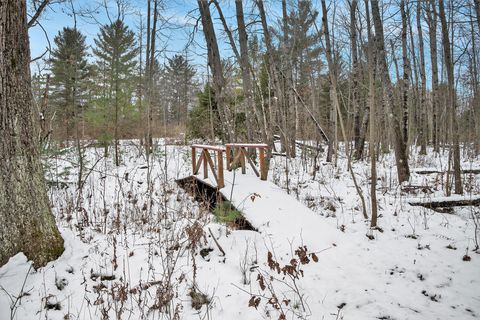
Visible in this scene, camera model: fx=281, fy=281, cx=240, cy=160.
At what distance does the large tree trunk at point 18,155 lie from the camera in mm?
2586

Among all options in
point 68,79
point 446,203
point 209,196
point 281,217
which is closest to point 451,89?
point 446,203

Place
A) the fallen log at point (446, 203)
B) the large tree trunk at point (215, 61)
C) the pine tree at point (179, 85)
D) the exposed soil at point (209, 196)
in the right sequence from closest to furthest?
the exposed soil at point (209, 196), the fallen log at point (446, 203), the large tree trunk at point (215, 61), the pine tree at point (179, 85)

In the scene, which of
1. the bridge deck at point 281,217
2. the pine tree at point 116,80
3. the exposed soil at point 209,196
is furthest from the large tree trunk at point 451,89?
the pine tree at point 116,80

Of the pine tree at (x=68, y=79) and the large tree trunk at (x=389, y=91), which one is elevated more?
the pine tree at (x=68, y=79)

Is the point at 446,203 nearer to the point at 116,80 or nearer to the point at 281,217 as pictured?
the point at 281,217

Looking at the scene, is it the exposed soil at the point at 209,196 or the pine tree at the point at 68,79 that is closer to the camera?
the exposed soil at the point at 209,196

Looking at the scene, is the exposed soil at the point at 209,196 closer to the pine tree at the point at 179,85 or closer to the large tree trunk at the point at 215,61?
the large tree trunk at the point at 215,61

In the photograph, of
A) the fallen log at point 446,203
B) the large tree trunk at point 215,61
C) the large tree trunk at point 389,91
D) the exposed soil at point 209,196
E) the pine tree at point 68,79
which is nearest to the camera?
the exposed soil at point 209,196

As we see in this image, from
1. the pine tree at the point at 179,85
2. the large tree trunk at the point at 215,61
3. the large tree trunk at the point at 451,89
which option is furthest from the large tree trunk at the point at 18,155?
the pine tree at the point at 179,85

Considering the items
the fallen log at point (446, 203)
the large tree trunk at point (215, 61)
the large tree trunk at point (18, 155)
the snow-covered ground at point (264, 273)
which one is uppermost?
the large tree trunk at point (215, 61)

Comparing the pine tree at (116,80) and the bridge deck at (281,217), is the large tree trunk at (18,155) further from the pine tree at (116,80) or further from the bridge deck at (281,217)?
the pine tree at (116,80)

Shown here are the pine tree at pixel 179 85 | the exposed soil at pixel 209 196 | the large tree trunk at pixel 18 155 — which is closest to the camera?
the large tree trunk at pixel 18 155

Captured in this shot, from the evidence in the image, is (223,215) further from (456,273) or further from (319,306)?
(456,273)

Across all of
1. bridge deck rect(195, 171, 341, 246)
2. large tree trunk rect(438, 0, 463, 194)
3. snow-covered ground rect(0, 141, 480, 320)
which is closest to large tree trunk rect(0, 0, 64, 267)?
snow-covered ground rect(0, 141, 480, 320)
